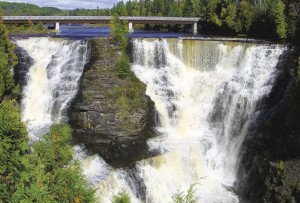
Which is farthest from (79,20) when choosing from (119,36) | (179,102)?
(179,102)

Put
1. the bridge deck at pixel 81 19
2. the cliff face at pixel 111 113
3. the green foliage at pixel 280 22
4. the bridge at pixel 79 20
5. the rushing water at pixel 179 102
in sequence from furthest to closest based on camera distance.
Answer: the bridge at pixel 79 20, the bridge deck at pixel 81 19, the green foliage at pixel 280 22, the cliff face at pixel 111 113, the rushing water at pixel 179 102

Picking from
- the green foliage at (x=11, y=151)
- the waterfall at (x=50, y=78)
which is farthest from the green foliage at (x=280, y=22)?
the green foliage at (x=11, y=151)

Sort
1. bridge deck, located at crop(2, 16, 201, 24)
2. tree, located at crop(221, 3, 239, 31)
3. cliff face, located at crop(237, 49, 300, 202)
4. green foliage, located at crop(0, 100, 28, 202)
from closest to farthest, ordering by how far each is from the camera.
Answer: green foliage, located at crop(0, 100, 28, 202) < cliff face, located at crop(237, 49, 300, 202) < bridge deck, located at crop(2, 16, 201, 24) < tree, located at crop(221, 3, 239, 31)

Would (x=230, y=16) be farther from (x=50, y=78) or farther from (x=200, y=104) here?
(x=50, y=78)

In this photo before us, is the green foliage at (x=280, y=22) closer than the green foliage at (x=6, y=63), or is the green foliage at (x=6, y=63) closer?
the green foliage at (x=6, y=63)

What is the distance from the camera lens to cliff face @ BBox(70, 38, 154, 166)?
36.6 meters

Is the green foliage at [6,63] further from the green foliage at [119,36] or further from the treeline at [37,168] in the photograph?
the treeline at [37,168]

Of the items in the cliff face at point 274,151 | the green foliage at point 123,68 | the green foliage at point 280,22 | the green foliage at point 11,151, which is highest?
the green foliage at point 280,22

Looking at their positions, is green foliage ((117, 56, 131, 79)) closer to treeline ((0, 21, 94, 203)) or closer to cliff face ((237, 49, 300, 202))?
cliff face ((237, 49, 300, 202))

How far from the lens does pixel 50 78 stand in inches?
1762

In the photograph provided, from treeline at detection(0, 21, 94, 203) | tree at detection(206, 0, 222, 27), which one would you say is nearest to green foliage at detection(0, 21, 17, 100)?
treeline at detection(0, 21, 94, 203)

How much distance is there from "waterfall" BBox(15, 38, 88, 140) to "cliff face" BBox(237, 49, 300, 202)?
1765 cm

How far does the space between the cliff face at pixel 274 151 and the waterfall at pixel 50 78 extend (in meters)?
17.7

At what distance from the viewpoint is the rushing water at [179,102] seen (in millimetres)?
33469
